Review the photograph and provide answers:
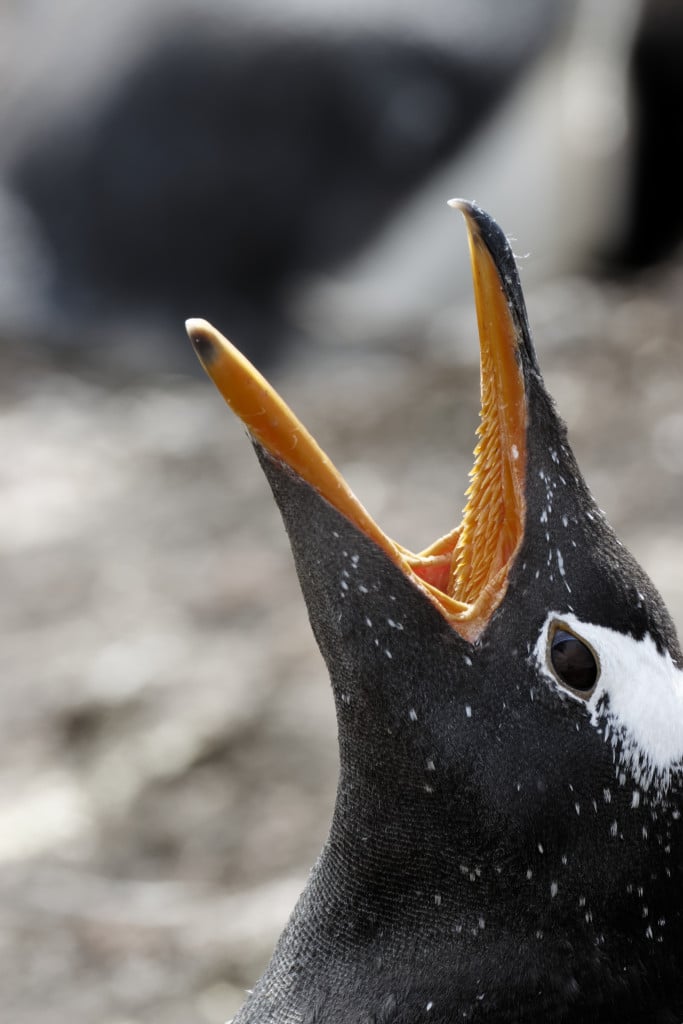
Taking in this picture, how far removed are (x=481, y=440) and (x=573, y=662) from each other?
10.9 inches

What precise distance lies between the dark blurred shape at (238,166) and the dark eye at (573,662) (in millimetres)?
4550

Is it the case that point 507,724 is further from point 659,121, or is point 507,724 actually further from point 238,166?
point 659,121

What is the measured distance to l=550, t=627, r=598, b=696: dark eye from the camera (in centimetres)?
153

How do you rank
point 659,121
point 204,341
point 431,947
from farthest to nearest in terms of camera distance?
point 659,121
point 431,947
point 204,341

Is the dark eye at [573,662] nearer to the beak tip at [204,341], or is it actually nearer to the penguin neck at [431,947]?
the penguin neck at [431,947]

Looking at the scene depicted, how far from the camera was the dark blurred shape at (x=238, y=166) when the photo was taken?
614cm

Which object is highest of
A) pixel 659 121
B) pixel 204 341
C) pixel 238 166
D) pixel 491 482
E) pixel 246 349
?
pixel 238 166

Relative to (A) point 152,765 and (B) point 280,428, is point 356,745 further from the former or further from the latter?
(A) point 152,765

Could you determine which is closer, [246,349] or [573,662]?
[573,662]

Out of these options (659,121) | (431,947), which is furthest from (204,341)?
(659,121)

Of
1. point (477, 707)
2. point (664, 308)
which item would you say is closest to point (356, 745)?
point (477, 707)

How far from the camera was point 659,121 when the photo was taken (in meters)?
6.31

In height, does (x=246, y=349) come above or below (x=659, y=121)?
below

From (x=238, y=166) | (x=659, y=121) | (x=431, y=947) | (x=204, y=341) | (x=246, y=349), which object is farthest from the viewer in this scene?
(x=659, y=121)
